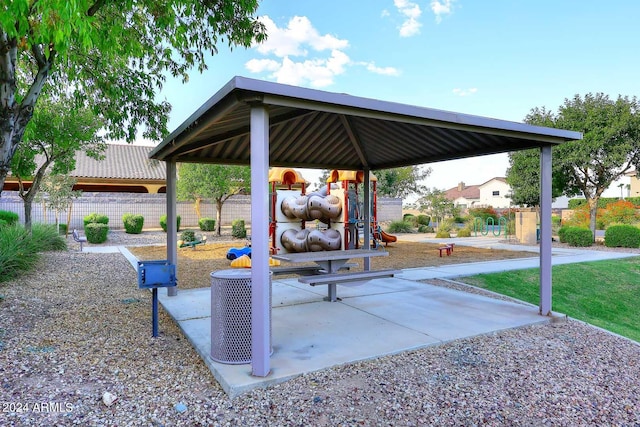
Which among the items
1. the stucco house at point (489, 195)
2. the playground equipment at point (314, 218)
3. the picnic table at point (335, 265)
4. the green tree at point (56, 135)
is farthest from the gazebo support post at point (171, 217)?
the stucco house at point (489, 195)

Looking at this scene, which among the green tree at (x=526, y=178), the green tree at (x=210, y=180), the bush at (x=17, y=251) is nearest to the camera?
the bush at (x=17, y=251)

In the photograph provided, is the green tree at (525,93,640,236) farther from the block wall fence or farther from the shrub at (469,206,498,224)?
the block wall fence

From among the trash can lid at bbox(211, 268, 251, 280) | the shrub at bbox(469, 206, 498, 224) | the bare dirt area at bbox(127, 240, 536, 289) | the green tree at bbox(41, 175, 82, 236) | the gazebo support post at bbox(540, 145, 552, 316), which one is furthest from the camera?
the shrub at bbox(469, 206, 498, 224)

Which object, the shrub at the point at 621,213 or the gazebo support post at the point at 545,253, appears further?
the shrub at the point at 621,213

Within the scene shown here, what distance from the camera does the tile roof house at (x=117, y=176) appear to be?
2572 cm

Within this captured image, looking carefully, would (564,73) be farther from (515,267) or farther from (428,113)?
(428,113)

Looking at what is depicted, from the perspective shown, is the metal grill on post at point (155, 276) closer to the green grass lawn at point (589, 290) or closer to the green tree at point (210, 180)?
the green grass lawn at point (589, 290)

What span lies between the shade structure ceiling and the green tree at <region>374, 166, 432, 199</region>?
882 inches

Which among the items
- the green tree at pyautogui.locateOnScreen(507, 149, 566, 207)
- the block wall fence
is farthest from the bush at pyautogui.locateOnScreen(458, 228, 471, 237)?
the block wall fence

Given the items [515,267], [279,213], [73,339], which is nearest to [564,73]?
[515,267]

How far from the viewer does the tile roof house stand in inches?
1013

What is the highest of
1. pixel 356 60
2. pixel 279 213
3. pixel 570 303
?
pixel 356 60

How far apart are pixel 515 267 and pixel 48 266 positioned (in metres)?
11.6

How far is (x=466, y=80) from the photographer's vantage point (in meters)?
11.8
